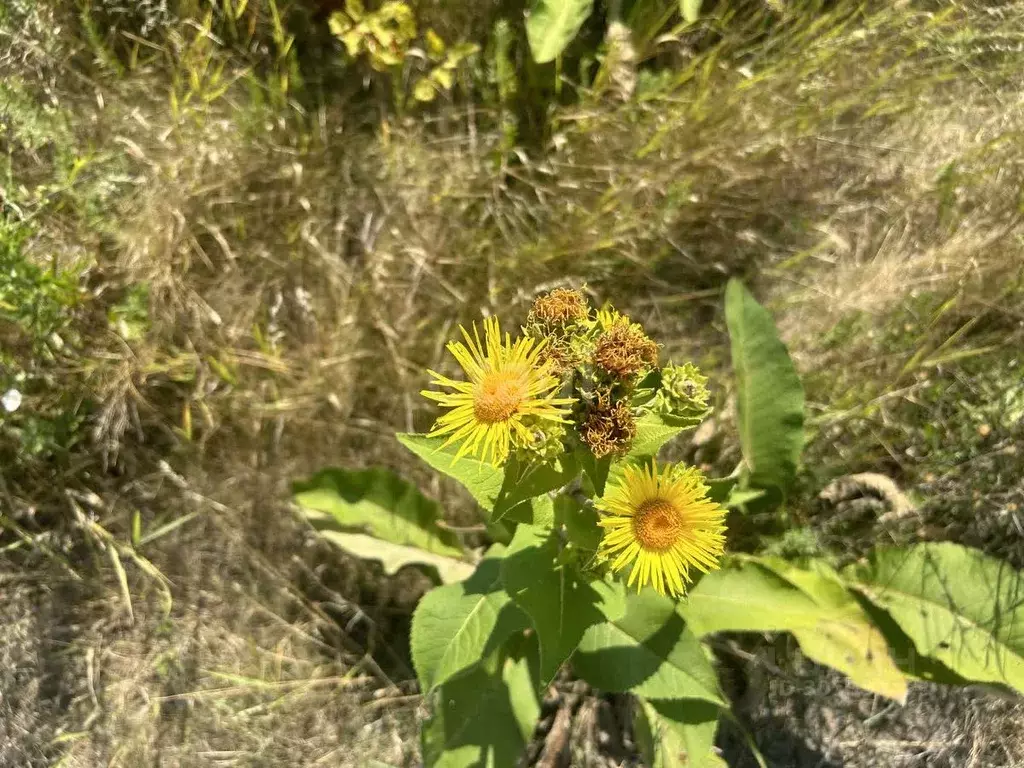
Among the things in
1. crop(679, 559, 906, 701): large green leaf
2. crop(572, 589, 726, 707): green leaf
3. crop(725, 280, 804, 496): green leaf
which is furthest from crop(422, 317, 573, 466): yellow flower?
crop(725, 280, 804, 496): green leaf

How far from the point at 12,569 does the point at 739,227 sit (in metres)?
3.04

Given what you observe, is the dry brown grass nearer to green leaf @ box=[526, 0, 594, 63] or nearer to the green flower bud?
green leaf @ box=[526, 0, 594, 63]

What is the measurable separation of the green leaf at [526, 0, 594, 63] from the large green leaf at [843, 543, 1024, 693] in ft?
6.71

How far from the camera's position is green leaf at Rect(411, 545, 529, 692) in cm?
207

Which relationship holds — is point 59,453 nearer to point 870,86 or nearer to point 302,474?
point 302,474

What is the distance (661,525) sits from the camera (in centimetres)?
174

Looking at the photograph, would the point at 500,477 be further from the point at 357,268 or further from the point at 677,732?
the point at 357,268

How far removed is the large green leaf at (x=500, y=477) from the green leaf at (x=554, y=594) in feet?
0.58

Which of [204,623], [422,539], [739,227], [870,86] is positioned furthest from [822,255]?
[204,623]

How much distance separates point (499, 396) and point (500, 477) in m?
0.27

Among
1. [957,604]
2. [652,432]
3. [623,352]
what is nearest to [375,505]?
[652,432]

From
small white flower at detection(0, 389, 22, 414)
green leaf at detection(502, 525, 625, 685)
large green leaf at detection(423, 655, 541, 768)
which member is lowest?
large green leaf at detection(423, 655, 541, 768)

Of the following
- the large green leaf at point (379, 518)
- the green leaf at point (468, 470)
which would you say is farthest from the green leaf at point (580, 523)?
the large green leaf at point (379, 518)

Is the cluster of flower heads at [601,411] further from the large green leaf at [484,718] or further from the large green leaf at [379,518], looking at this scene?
the large green leaf at [379,518]
